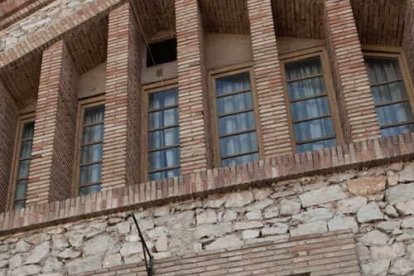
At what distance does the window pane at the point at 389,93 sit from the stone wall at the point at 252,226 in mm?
1642

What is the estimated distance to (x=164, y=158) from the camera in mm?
8828

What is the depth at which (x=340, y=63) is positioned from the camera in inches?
318

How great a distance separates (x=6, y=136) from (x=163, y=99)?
2.26m

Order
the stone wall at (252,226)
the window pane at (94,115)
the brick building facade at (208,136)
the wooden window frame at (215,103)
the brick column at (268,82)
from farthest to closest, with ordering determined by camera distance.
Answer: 1. the window pane at (94,115)
2. the wooden window frame at (215,103)
3. the brick column at (268,82)
4. the brick building facade at (208,136)
5. the stone wall at (252,226)

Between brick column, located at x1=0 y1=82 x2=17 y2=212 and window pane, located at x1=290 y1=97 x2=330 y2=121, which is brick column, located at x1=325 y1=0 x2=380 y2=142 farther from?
brick column, located at x1=0 y1=82 x2=17 y2=212

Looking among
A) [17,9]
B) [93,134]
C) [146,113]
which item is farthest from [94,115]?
[17,9]

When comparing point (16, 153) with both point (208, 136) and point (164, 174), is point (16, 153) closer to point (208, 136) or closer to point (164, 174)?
point (164, 174)


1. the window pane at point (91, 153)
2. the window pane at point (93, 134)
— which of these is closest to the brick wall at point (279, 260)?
the window pane at point (91, 153)

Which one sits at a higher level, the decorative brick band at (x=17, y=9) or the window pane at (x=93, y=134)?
the decorative brick band at (x=17, y=9)

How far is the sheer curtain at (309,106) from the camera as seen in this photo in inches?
331

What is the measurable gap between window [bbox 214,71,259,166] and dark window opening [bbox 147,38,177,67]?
40.0 inches

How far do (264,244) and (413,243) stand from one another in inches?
56.8

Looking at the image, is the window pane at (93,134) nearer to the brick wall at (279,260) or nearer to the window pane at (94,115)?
the window pane at (94,115)

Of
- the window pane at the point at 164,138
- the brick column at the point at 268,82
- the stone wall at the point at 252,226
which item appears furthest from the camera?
the window pane at the point at 164,138
